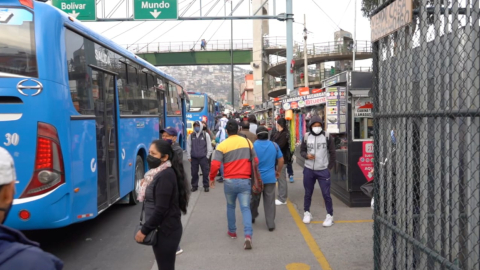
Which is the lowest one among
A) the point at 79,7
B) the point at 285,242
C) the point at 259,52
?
the point at 285,242

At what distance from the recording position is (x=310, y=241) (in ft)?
19.6

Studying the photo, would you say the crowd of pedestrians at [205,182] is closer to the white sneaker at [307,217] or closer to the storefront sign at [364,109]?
the white sneaker at [307,217]

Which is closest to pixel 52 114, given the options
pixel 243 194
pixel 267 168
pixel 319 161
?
pixel 243 194

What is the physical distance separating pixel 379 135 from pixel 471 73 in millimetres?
1327

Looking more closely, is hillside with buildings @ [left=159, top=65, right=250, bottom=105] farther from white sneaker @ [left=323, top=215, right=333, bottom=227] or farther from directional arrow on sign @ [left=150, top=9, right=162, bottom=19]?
white sneaker @ [left=323, top=215, right=333, bottom=227]

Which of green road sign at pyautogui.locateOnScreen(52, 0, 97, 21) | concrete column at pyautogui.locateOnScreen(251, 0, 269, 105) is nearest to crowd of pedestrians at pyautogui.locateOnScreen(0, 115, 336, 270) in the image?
green road sign at pyautogui.locateOnScreen(52, 0, 97, 21)

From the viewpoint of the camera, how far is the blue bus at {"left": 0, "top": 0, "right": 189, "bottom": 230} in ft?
15.4

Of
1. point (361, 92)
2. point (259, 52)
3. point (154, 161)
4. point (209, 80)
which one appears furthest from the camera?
point (209, 80)

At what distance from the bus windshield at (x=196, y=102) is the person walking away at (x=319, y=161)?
21725 mm

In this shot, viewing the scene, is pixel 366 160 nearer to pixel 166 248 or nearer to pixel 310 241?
pixel 310 241

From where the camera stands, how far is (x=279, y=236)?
20.6 ft

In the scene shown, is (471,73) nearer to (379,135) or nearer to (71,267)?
(379,135)

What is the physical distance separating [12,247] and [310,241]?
16.4 ft

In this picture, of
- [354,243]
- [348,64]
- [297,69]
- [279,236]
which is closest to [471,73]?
[354,243]
